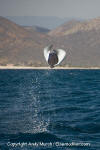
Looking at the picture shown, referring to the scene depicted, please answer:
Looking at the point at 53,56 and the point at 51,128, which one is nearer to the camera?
the point at 53,56

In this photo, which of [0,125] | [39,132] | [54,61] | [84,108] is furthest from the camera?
[84,108]

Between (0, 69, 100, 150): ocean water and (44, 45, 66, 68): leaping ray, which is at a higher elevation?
(44, 45, 66, 68): leaping ray

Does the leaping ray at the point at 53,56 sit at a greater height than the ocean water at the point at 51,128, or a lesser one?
greater

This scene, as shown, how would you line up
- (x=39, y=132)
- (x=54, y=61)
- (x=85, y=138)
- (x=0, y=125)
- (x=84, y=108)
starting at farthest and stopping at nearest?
1. (x=84, y=108)
2. (x=0, y=125)
3. (x=39, y=132)
4. (x=85, y=138)
5. (x=54, y=61)

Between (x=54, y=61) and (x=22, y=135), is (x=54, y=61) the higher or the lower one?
the higher one

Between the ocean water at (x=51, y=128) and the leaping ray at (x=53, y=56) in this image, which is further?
the ocean water at (x=51, y=128)

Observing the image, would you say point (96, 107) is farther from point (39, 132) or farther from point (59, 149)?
point (59, 149)

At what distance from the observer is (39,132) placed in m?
26.8

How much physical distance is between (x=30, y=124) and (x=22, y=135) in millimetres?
4963

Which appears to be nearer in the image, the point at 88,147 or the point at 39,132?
the point at 88,147

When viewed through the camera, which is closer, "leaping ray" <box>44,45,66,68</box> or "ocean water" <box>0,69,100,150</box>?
"leaping ray" <box>44,45,66,68</box>

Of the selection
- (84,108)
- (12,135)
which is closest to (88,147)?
(12,135)

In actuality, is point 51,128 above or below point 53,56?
below

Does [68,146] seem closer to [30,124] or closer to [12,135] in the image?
[12,135]
